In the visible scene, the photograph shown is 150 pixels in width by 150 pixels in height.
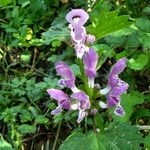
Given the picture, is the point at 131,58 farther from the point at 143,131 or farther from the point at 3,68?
the point at 3,68

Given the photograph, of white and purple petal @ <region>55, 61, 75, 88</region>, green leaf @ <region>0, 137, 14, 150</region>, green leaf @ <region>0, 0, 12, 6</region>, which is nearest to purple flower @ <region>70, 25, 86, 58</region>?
white and purple petal @ <region>55, 61, 75, 88</region>

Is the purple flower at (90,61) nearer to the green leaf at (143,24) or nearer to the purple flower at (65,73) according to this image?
the purple flower at (65,73)

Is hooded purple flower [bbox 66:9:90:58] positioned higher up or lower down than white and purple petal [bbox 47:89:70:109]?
higher up

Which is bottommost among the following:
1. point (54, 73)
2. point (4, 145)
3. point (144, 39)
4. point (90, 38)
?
point (4, 145)

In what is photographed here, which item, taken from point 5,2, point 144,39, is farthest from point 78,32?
point 5,2

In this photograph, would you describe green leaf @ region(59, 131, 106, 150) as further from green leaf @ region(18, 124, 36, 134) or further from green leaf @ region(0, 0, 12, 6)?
green leaf @ region(0, 0, 12, 6)

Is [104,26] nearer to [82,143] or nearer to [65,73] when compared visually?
[65,73]

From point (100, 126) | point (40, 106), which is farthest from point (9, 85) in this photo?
point (100, 126)
